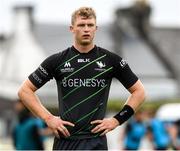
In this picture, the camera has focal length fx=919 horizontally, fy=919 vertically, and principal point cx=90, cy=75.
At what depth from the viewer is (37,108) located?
764cm

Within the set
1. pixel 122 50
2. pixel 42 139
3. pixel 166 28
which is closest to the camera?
pixel 42 139

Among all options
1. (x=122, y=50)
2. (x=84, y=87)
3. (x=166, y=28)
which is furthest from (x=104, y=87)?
(x=166, y=28)

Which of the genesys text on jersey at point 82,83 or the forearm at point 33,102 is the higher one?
the genesys text on jersey at point 82,83

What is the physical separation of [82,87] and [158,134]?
32.7ft

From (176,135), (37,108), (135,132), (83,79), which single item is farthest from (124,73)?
(135,132)

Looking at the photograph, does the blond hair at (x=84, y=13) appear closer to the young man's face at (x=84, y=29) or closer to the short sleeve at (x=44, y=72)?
the young man's face at (x=84, y=29)

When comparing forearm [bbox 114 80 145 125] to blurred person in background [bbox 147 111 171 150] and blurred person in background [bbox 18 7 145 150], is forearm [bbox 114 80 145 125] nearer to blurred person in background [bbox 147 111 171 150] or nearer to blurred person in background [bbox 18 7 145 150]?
blurred person in background [bbox 18 7 145 150]

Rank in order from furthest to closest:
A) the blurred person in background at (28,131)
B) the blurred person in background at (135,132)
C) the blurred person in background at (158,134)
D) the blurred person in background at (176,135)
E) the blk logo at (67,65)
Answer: the blurred person in background at (135,132) → the blurred person in background at (158,134) → the blurred person in background at (28,131) → the blurred person in background at (176,135) → the blk logo at (67,65)

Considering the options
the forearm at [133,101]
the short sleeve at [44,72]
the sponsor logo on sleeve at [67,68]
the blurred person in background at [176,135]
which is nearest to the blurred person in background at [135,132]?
the blurred person in background at [176,135]

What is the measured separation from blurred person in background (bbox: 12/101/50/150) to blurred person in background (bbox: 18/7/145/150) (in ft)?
26.5

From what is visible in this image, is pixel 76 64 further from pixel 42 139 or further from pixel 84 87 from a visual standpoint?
pixel 42 139

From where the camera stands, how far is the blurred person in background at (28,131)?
15.8 m

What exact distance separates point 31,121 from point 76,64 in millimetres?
8522

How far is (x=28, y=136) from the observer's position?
627 inches
